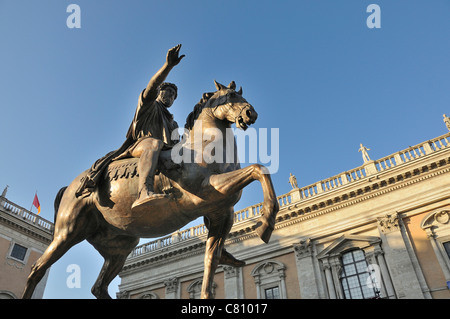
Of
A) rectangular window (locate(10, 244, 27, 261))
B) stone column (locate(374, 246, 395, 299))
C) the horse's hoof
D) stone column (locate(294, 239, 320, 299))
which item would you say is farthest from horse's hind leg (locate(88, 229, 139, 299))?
rectangular window (locate(10, 244, 27, 261))

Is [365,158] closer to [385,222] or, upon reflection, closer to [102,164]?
[385,222]

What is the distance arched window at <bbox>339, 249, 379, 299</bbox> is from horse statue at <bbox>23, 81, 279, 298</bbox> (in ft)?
51.1

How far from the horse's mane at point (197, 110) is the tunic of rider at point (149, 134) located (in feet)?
1.10

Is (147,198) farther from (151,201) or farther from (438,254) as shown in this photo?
(438,254)

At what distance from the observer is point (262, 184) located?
311 centimetres

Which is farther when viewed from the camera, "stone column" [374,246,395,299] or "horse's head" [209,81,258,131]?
"stone column" [374,246,395,299]

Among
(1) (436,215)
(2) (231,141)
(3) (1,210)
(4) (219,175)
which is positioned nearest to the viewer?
(4) (219,175)

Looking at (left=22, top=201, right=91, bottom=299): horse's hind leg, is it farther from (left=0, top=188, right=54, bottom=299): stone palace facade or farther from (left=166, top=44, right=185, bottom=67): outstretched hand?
(left=0, top=188, right=54, bottom=299): stone palace facade

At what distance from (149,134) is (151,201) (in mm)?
Answer: 1271

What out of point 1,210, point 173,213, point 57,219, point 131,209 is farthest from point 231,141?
point 1,210

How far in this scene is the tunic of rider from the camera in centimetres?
338

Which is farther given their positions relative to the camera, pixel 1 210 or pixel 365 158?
pixel 1 210

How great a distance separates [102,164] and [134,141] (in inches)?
19.6

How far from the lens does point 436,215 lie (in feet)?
53.9
